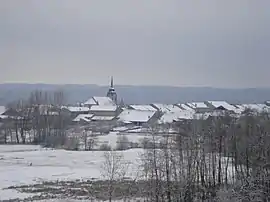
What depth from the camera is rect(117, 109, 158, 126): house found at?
156ft

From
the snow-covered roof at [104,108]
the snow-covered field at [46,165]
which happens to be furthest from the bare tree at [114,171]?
the snow-covered roof at [104,108]

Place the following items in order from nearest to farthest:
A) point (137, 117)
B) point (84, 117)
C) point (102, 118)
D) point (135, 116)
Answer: point (137, 117), point (135, 116), point (84, 117), point (102, 118)

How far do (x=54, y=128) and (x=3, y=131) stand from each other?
3829 mm

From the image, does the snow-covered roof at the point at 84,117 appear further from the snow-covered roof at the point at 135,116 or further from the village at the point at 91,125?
the snow-covered roof at the point at 135,116

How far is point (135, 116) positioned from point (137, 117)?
0.49 m

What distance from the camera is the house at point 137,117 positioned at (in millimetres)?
47469

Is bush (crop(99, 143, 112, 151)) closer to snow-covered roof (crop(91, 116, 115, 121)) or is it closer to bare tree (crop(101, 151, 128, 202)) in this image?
bare tree (crop(101, 151, 128, 202))

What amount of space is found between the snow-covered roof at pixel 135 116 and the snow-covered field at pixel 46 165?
18501mm

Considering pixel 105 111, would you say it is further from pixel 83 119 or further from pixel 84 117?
pixel 83 119

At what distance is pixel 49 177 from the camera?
19953mm

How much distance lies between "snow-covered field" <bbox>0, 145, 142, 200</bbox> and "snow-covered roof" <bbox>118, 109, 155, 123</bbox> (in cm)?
1850

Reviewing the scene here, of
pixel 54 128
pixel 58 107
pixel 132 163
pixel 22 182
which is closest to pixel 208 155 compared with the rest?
pixel 132 163

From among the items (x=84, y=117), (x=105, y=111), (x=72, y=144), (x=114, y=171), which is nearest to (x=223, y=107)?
(x=105, y=111)

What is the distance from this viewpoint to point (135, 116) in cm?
4922
